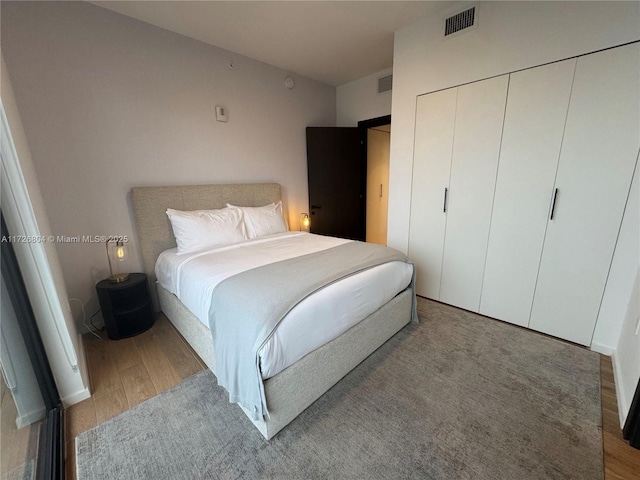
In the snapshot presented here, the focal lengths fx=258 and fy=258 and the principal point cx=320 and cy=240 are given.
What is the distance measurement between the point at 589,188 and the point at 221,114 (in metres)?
3.24

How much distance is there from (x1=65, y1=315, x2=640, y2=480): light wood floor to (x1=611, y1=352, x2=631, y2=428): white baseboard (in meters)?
0.02

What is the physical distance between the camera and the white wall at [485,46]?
1629 millimetres

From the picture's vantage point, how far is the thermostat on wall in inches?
108

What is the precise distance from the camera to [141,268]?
2461 mm

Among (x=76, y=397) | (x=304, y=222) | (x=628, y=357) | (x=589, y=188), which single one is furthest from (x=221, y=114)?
(x=628, y=357)

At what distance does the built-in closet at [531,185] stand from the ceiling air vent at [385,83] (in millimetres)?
1073

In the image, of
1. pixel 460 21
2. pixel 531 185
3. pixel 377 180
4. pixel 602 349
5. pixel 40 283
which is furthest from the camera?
pixel 377 180

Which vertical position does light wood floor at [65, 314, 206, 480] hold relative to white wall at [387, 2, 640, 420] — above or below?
below

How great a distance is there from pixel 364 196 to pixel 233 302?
3.00 meters

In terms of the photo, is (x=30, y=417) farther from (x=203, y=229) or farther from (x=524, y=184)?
(x=524, y=184)

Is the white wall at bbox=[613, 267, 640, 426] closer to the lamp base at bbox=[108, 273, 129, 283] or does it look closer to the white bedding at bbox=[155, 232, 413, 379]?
the white bedding at bbox=[155, 232, 413, 379]

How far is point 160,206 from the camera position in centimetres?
241

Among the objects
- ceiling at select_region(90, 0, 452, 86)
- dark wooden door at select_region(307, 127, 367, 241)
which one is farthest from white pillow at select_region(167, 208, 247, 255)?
ceiling at select_region(90, 0, 452, 86)

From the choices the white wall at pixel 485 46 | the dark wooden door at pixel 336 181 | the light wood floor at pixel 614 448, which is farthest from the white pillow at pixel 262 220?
the light wood floor at pixel 614 448
